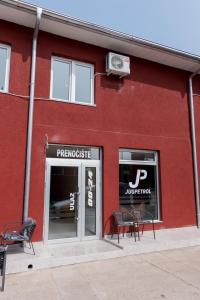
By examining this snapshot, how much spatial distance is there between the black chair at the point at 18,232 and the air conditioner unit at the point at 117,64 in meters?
4.57

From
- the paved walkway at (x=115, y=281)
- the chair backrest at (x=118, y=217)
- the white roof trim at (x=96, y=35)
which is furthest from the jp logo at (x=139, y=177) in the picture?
the white roof trim at (x=96, y=35)

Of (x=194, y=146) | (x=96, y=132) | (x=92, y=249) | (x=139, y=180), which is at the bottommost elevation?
(x=92, y=249)

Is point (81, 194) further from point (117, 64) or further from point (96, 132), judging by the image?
point (117, 64)

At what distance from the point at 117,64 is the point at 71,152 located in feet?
9.34

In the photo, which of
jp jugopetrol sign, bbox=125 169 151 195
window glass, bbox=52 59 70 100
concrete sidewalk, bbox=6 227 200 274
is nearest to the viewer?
concrete sidewalk, bbox=6 227 200 274

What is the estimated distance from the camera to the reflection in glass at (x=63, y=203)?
681 centimetres

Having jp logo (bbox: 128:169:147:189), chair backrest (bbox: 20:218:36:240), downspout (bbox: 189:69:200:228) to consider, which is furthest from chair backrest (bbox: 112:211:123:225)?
downspout (bbox: 189:69:200:228)

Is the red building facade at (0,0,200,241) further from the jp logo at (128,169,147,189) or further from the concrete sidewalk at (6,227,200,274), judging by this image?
the concrete sidewalk at (6,227,200,274)

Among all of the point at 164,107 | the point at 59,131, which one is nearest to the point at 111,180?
the point at 59,131

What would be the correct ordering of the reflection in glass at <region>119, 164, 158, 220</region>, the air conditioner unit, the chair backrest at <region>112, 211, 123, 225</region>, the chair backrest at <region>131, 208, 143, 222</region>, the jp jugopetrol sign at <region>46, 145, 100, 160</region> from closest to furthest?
the jp jugopetrol sign at <region>46, 145, 100, 160</region>
the chair backrest at <region>112, 211, 123, 225</region>
the chair backrest at <region>131, 208, 143, 222</region>
the air conditioner unit
the reflection in glass at <region>119, 164, 158, 220</region>

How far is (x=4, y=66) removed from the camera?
679cm

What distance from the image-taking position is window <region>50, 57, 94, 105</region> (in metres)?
7.39

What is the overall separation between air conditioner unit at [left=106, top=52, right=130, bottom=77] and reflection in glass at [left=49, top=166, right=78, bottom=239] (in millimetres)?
2988

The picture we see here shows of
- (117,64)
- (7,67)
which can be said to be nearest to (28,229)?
(7,67)
